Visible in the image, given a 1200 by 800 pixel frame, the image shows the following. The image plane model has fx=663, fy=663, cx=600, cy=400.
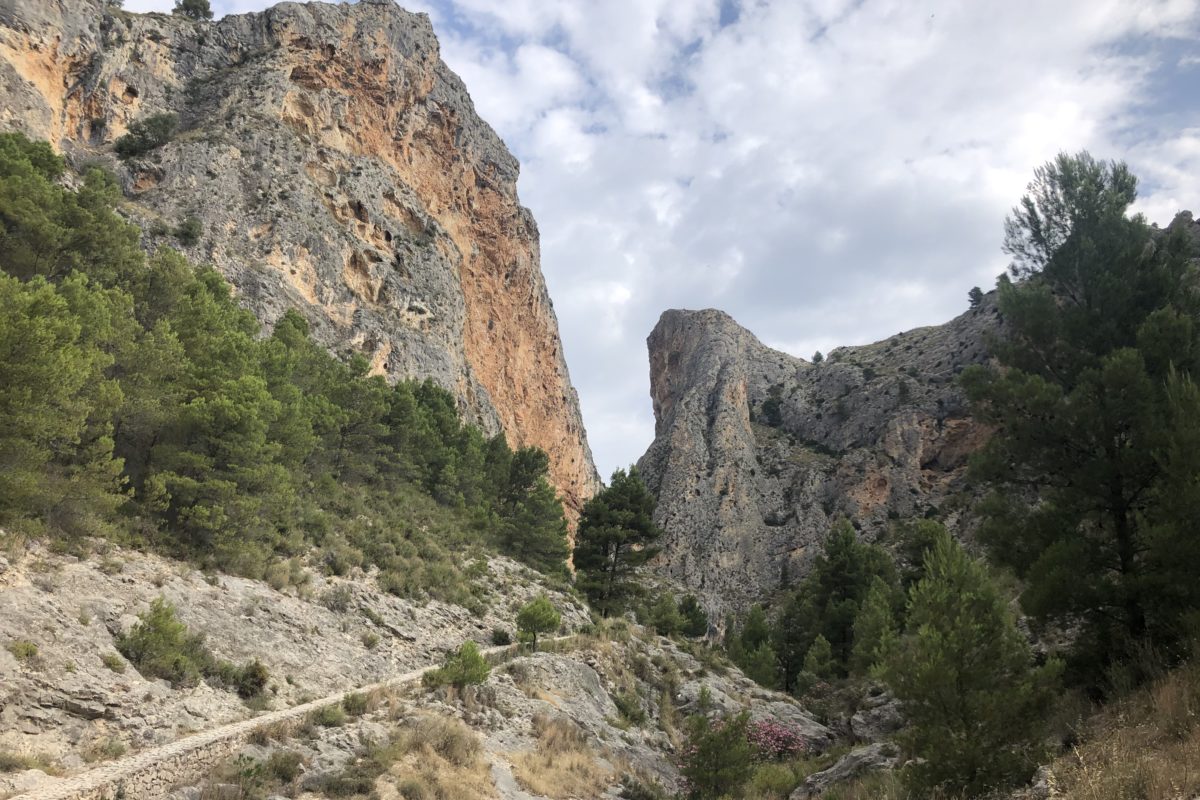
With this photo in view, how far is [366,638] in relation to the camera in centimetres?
2077

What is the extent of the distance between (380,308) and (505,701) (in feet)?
152

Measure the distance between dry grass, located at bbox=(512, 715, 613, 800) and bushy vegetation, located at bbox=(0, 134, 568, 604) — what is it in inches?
404

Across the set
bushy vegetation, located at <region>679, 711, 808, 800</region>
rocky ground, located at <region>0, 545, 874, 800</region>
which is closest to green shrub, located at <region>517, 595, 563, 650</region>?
rocky ground, located at <region>0, 545, 874, 800</region>

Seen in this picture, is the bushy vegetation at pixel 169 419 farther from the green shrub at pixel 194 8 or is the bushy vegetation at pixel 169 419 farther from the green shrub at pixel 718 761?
the green shrub at pixel 194 8

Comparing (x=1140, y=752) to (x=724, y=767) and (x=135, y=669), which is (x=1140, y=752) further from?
(x=135, y=669)

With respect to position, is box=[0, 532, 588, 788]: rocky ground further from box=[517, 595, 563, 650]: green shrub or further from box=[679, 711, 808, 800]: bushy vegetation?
box=[679, 711, 808, 800]: bushy vegetation

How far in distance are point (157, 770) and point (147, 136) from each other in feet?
180

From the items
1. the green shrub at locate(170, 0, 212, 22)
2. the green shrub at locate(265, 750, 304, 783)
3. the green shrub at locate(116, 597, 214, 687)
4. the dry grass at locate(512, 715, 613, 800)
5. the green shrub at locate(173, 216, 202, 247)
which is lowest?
the dry grass at locate(512, 715, 613, 800)

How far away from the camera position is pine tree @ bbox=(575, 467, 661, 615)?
3700 cm

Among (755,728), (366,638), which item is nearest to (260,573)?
(366,638)

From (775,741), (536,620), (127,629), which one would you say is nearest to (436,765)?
(127,629)

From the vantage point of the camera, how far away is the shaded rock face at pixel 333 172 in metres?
46.5

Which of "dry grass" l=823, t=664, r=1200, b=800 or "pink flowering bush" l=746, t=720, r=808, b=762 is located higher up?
"dry grass" l=823, t=664, r=1200, b=800

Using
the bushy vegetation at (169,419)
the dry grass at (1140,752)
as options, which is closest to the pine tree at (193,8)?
the bushy vegetation at (169,419)
